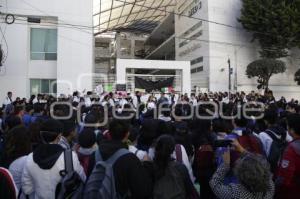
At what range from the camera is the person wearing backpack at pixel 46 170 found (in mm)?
3354

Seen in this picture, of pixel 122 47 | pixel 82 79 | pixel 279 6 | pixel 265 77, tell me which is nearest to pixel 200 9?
pixel 279 6

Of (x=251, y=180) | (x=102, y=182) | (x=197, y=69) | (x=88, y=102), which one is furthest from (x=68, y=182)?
(x=197, y=69)

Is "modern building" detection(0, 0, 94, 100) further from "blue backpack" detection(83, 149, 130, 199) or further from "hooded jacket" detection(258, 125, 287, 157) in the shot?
"blue backpack" detection(83, 149, 130, 199)

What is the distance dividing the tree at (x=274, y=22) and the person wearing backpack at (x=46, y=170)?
28922 mm

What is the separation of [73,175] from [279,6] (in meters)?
29.6

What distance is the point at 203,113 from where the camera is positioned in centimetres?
582

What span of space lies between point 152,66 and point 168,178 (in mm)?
20583

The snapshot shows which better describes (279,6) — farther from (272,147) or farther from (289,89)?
(272,147)

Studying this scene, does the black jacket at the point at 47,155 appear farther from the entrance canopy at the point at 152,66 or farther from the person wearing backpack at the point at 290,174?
the entrance canopy at the point at 152,66

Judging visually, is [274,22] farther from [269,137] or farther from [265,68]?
[269,137]

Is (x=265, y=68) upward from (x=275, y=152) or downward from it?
upward

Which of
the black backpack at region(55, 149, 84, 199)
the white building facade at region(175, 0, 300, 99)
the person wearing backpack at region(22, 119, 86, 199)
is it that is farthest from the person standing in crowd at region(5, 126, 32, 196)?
the white building facade at region(175, 0, 300, 99)

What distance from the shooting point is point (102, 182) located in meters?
2.96

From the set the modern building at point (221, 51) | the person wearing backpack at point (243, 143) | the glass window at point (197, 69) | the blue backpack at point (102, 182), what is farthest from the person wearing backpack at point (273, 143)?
the glass window at point (197, 69)
